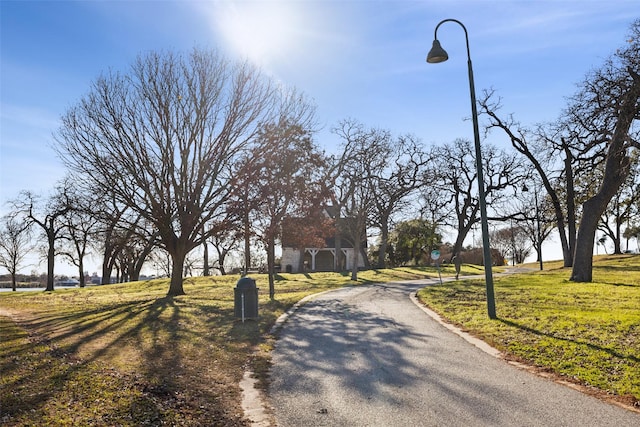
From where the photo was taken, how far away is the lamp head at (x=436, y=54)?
11.6m

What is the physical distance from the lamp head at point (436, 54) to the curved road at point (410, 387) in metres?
6.61

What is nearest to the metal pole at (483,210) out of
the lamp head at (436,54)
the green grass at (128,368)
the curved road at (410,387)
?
the lamp head at (436,54)

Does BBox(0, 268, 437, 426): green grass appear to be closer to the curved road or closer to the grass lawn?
the grass lawn

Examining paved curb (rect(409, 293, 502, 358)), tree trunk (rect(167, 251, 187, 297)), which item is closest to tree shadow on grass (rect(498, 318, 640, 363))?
paved curb (rect(409, 293, 502, 358))

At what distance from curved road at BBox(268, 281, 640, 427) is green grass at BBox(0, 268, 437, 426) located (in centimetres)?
70

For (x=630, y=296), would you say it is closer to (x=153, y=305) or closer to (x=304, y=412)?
(x=304, y=412)

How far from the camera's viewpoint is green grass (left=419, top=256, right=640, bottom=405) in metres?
6.62

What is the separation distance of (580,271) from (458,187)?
26.3 metres

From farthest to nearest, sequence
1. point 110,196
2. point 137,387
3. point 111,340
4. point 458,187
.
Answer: point 458,187 → point 110,196 → point 111,340 → point 137,387

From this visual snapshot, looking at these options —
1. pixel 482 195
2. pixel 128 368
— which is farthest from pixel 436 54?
pixel 128 368

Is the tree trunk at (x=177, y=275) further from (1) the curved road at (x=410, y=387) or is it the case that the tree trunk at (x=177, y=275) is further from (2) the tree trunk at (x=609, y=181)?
(2) the tree trunk at (x=609, y=181)

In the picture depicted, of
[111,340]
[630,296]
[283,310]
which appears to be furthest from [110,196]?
[630,296]

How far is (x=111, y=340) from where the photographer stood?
951 cm

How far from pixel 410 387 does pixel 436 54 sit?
27.8 ft
